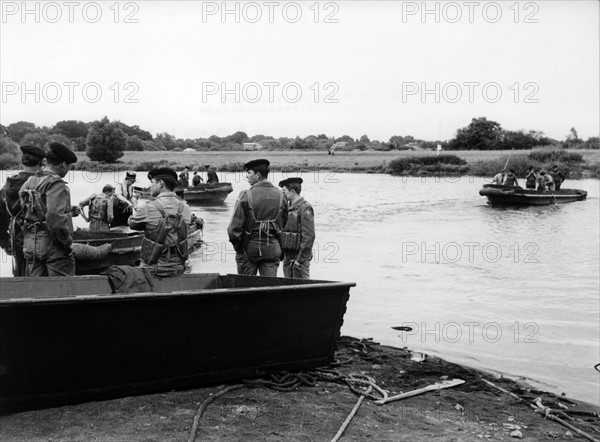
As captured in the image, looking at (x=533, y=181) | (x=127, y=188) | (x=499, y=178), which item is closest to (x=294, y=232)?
(x=127, y=188)

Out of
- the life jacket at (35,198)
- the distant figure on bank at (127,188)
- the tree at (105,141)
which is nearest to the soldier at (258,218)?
the life jacket at (35,198)

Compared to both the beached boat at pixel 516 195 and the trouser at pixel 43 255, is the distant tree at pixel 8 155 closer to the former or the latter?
the beached boat at pixel 516 195

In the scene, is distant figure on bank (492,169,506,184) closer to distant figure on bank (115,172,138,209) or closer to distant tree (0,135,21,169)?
distant tree (0,135,21,169)

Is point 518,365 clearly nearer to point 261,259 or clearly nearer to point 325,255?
point 261,259

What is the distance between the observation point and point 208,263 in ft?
59.8

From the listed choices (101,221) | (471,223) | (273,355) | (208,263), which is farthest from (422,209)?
(273,355)

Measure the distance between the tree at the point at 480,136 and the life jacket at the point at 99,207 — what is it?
82634 millimetres

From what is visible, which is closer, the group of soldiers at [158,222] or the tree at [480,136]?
the group of soldiers at [158,222]

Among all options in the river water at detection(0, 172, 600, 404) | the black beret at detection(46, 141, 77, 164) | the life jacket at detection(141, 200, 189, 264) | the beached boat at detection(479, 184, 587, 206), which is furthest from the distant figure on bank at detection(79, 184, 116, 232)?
the beached boat at detection(479, 184, 587, 206)

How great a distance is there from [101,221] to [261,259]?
633cm

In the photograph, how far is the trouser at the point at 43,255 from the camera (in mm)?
7238

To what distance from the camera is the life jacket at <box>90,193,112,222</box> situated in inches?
540

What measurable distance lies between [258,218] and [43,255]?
2.26 meters

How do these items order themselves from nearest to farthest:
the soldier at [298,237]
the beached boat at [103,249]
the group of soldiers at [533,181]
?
the soldier at [298,237] → the beached boat at [103,249] → the group of soldiers at [533,181]
